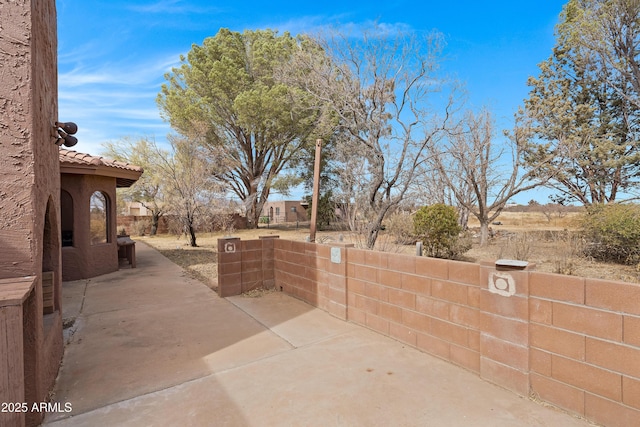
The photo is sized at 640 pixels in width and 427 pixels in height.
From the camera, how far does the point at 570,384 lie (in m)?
2.44

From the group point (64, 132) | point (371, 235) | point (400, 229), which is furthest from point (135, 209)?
point (64, 132)

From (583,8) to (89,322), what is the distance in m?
20.1

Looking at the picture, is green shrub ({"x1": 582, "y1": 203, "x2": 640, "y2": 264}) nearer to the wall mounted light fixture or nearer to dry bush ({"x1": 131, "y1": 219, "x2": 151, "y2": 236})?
the wall mounted light fixture

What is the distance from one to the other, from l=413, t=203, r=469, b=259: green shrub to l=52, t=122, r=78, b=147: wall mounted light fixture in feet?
30.8

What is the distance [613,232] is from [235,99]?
17783mm

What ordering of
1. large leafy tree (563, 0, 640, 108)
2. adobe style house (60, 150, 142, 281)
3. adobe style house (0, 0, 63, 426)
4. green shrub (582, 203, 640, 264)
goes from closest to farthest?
adobe style house (0, 0, 63, 426) < adobe style house (60, 150, 142, 281) < green shrub (582, 203, 640, 264) < large leafy tree (563, 0, 640, 108)

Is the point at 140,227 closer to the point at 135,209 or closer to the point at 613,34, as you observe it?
the point at 135,209

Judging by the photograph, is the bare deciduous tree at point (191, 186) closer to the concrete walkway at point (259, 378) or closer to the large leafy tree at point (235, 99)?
the large leafy tree at point (235, 99)

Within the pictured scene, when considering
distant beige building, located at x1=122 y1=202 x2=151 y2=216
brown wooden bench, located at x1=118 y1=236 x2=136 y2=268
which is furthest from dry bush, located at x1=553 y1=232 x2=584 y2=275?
distant beige building, located at x1=122 y1=202 x2=151 y2=216

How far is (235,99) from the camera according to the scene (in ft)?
61.0

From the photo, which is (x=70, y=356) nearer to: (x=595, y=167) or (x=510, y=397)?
(x=510, y=397)

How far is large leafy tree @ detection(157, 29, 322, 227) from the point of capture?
1872cm

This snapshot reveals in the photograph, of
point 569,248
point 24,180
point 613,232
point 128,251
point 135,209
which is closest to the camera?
point 24,180

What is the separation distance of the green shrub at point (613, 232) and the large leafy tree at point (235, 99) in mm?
13057
